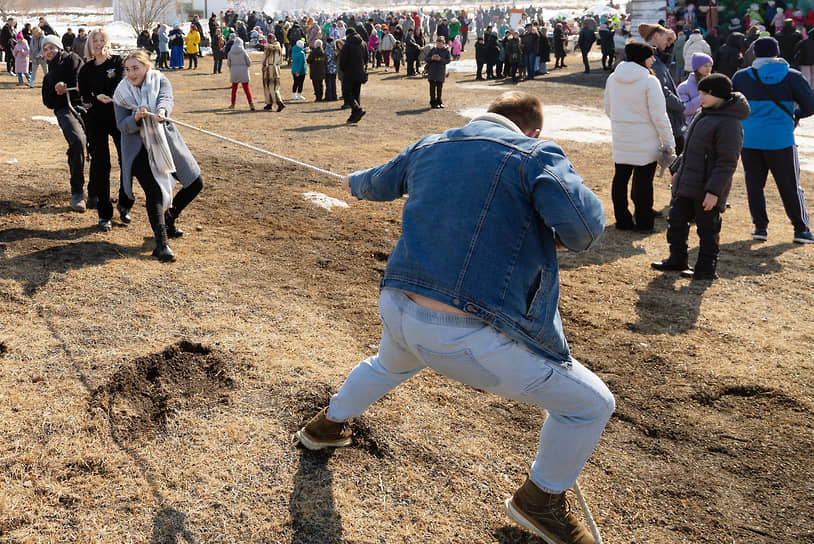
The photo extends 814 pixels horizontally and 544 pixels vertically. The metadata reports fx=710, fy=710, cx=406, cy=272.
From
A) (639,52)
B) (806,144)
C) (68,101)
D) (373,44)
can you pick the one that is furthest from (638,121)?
(373,44)

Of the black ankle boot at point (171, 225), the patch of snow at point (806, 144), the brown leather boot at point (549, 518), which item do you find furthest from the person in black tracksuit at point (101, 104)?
the patch of snow at point (806, 144)

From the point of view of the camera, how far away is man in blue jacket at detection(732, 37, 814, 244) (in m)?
7.08

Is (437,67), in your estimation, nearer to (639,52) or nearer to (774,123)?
(639,52)

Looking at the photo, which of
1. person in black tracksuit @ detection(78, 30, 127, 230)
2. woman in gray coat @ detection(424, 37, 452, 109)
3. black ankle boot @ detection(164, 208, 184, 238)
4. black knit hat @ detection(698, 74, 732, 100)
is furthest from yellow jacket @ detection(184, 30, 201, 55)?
black knit hat @ detection(698, 74, 732, 100)

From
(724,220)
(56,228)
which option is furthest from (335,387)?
(724,220)

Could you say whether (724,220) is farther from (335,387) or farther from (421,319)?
(421,319)

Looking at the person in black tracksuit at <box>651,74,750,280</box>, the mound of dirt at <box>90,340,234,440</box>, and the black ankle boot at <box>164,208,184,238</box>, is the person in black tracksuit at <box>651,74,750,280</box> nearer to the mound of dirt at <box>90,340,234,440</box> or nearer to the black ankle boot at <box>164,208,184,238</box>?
the mound of dirt at <box>90,340,234,440</box>

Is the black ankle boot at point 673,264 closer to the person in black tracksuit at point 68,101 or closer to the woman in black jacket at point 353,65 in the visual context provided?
the person in black tracksuit at point 68,101

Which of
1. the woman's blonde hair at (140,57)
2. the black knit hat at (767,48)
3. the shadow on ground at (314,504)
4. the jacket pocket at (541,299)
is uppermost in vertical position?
the black knit hat at (767,48)

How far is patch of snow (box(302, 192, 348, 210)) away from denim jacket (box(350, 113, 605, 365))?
566 centimetres

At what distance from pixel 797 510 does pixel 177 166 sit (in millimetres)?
5269

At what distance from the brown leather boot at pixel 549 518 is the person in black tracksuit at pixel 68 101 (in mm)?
6222

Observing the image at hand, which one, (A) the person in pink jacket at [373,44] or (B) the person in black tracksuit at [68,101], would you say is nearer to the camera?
(B) the person in black tracksuit at [68,101]

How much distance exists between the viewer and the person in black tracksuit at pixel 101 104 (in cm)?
649
